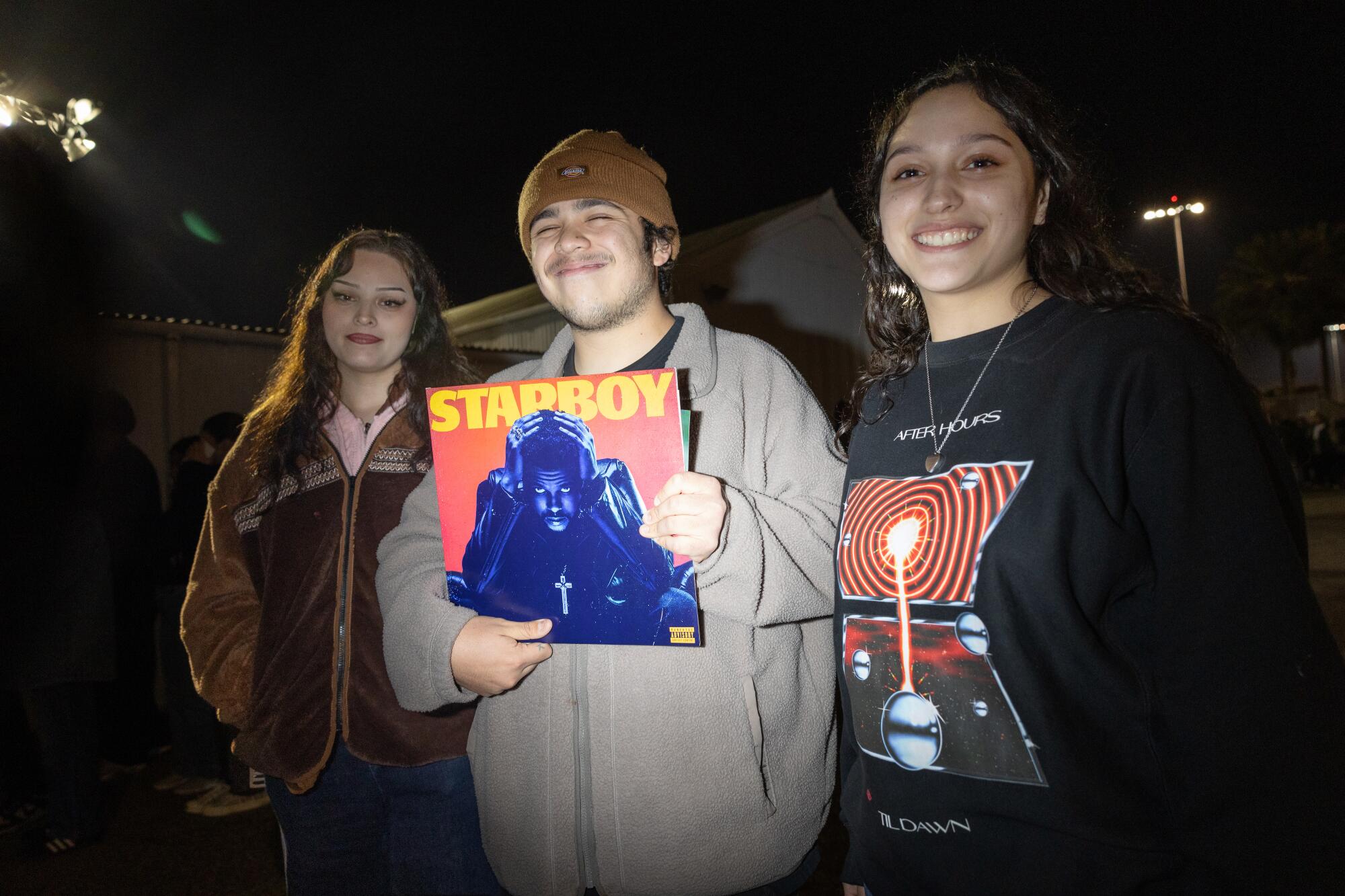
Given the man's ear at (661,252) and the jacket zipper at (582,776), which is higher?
the man's ear at (661,252)

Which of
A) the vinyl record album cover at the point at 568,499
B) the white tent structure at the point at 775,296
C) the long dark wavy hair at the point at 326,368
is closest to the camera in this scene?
the vinyl record album cover at the point at 568,499

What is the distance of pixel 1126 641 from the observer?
108cm

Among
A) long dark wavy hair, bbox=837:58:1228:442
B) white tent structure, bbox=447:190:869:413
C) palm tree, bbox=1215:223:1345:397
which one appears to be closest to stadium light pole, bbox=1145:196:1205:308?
white tent structure, bbox=447:190:869:413

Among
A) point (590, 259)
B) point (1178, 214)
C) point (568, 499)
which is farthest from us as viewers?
point (1178, 214)

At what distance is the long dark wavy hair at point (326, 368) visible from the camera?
209cm

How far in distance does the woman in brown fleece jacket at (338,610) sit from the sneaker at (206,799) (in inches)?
128

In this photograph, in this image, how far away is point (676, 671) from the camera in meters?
1.49

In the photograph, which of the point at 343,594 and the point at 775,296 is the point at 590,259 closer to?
the point at 343,594

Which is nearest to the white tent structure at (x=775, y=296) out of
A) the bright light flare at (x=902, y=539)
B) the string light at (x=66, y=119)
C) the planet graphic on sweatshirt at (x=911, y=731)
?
the string light at (x=66, y=119)

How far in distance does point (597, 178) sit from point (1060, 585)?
52.5 inches

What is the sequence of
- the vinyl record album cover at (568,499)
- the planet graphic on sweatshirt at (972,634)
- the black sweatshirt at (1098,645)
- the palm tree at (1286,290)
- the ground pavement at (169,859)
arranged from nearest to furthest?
the black sweatshirt at (1098,645)
the planet graphic on sweatshirt at (972,634)
the vinyl record album cover at (568,499)
the ground pavement at (169,859)
the palm tree at (1286,290)

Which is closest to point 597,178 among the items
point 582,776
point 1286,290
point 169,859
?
point 582,776

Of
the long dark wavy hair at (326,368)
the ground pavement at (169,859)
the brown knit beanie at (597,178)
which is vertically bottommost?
the ground pavement at (169,859)

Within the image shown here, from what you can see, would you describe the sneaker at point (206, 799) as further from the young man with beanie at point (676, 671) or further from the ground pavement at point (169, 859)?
the young man with beanie at point (676, 671)
